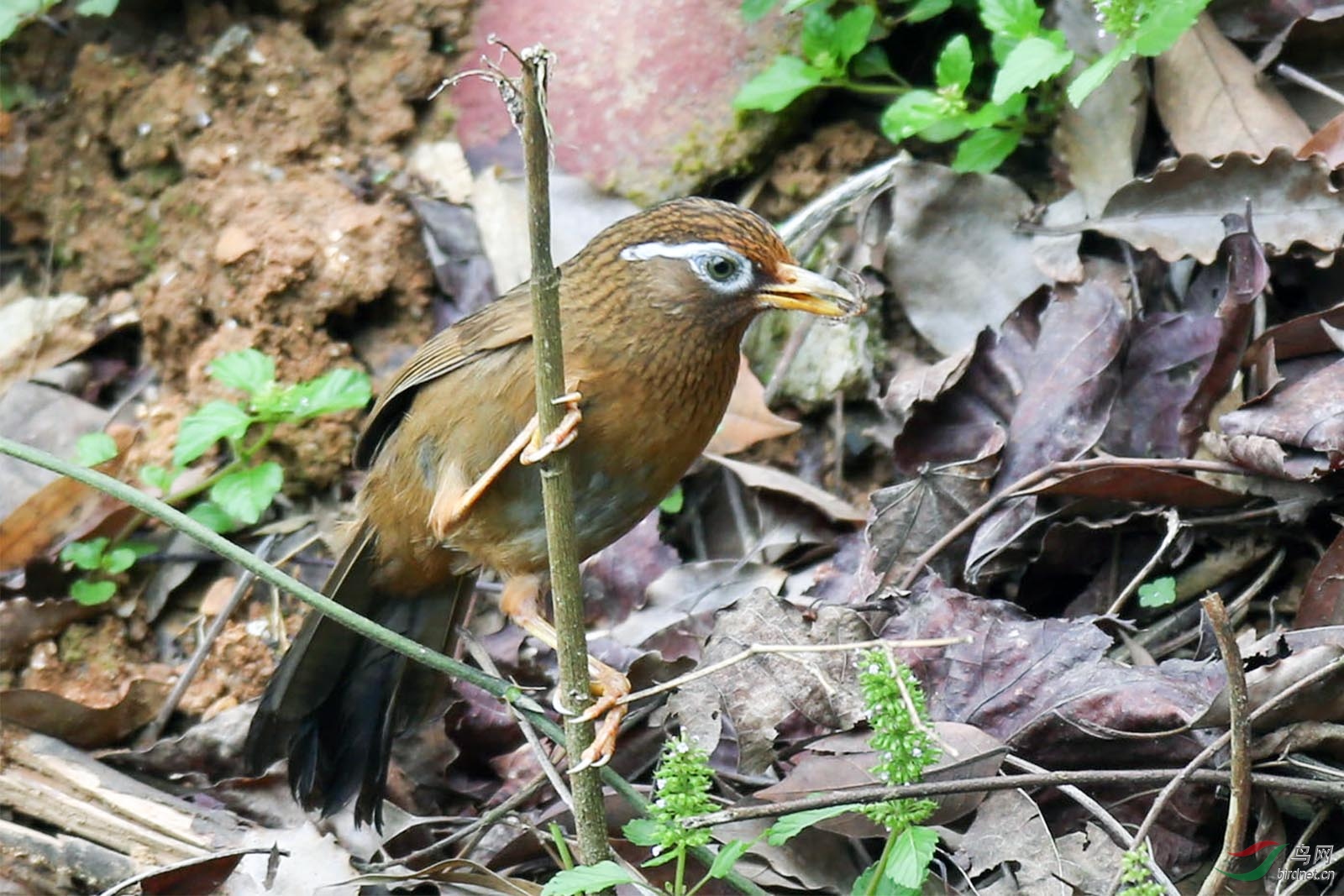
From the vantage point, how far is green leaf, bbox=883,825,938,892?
111 inches

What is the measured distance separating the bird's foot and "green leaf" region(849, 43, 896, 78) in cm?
235

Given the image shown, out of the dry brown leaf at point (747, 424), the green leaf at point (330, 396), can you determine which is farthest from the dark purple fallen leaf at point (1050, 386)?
the green leaf at point (330, 396)

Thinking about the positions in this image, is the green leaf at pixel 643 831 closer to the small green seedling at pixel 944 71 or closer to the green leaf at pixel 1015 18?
the small green seedling at pixel 944 71

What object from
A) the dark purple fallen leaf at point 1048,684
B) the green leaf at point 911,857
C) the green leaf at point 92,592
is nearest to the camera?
the green leaf at point 911,857

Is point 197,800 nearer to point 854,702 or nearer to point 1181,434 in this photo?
point 854,702

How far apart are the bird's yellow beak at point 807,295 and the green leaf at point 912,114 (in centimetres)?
120

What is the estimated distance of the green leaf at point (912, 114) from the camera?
4871 millimetres

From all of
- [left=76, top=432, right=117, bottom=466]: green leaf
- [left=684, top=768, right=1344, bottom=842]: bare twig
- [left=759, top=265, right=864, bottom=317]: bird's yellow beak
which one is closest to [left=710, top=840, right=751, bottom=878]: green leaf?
[left=684, top=768, right=1344, bottom=842]: bare twig

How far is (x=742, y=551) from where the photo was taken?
4.95 meters

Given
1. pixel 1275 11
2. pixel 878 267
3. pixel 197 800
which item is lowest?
pixel 197 800

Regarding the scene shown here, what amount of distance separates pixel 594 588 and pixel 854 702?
1241mm

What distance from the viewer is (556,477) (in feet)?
10.0

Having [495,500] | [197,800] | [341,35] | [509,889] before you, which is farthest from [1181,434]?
[341,35]

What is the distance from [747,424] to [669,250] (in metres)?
1.18
